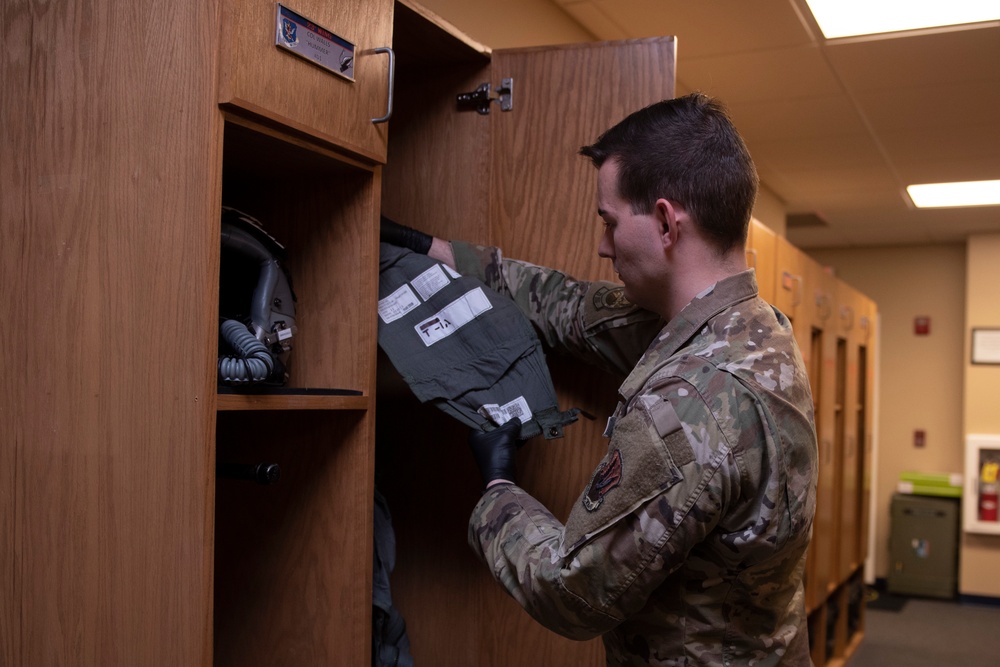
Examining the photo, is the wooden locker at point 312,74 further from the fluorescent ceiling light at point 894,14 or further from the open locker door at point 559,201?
the fluorescent ceiling light at point 894,14

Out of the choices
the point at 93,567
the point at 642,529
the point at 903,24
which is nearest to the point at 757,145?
the point at 903,24

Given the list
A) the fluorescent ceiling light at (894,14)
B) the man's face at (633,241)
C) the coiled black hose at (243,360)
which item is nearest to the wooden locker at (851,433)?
the fluorescent ceiling light at (894,14)

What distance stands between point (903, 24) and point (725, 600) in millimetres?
2375

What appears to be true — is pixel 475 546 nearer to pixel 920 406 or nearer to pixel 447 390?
pixel 447 390

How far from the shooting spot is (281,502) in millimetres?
1512

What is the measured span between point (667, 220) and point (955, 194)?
4.98 m

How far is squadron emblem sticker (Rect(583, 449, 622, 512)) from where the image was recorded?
1.20 m

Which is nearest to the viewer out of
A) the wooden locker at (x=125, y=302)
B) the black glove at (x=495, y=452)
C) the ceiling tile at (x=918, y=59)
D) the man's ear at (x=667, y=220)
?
the wooden locker at (x=125, y=302)

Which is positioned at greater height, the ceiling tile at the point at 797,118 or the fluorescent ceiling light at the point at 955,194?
the ceiling tile at the point at 797,118

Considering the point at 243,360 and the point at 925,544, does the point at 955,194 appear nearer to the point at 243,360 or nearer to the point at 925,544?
the point at 925,544

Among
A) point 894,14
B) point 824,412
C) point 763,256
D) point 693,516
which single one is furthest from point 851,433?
point 693,516

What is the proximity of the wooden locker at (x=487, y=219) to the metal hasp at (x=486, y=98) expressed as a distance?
1cm

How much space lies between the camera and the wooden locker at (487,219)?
5.75 ft

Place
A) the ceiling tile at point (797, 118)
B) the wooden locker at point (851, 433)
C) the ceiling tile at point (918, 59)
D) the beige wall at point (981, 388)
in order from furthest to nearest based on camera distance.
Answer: the beige wall at point (981, 388)
the wooden locker at point (851, 433)
the ceiling tile at point (797, 118)
the ceiling tile at point (918, 59)
